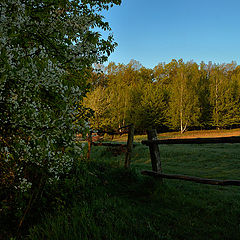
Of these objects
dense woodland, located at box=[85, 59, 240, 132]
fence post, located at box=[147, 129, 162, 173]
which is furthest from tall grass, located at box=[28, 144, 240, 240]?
dense woodland, located at box=[85, 59, 240, 132]

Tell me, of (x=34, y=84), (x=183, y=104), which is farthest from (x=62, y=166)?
(x=183, y=104)

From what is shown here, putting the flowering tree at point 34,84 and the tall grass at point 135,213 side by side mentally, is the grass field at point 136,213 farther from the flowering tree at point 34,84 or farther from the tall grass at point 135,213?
the flowering tree at point 34,84

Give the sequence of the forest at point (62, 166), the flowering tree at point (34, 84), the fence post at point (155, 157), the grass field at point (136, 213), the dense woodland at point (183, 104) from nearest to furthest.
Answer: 1. the flowering tree at point (34, 84)
2. the forest at point (62, 166)
3. the grass field at point (136, 213)
4. the fence post at point (155, 157)
5. the dense woodland at point (183, 104)

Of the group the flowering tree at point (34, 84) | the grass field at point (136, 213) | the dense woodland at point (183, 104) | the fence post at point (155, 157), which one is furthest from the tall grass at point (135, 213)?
the dense woodland at point (183, 104)

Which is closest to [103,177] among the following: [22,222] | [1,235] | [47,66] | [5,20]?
[22,222]

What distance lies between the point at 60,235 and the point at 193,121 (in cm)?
3383

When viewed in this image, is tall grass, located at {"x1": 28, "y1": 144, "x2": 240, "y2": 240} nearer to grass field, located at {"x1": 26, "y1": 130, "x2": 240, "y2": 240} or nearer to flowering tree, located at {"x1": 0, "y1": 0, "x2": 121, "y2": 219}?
grass field, located at {"x1": 26, "y1": 130, "x2": 240, "y2": 240}

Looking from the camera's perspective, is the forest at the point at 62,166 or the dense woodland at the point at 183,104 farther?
the dense woodland at the point at 183,104

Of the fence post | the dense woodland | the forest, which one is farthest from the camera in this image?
the dense woodland

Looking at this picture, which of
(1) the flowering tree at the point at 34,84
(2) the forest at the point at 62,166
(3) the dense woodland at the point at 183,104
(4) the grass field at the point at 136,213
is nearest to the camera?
(1) the flowering tree at the point at 34,84

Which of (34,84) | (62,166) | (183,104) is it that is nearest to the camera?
(34,84)

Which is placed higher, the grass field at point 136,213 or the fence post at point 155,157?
the fence post at point 155,157

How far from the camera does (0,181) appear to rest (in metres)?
3.43

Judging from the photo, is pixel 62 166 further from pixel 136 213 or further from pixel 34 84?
pixel 136 213
